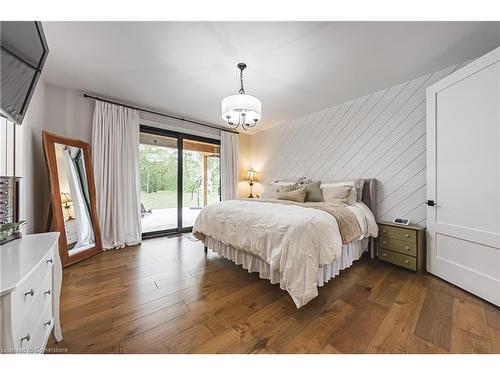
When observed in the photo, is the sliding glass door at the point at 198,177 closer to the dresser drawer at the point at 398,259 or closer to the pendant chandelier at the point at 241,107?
the pendant chandelier at the point at 241,107

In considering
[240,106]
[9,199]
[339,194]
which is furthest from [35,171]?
[339,194]

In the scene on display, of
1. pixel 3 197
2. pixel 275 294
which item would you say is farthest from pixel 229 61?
pixel 275 294

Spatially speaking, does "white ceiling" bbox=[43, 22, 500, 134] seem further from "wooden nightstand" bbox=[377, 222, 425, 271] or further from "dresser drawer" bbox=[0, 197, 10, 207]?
"wooden nightstand" bbox=[377, 222, 425, 271]

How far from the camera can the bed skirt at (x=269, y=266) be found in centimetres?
187

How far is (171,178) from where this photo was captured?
13.1ft

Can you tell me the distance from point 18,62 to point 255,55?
1759 millimetres

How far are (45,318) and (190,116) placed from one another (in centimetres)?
Result: 351

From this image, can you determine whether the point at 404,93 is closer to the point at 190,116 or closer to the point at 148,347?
the point at 190,116

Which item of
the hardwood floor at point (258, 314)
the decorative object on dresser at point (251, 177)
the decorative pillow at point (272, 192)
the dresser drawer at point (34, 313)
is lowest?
the hardwood floor at point (258, 314)

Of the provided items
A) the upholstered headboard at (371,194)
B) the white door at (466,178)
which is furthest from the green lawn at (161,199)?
the white door at (466,178)

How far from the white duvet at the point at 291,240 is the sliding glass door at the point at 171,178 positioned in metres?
2.14

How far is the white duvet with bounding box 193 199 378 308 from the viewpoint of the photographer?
1.55 meters

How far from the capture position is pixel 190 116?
387 cm
